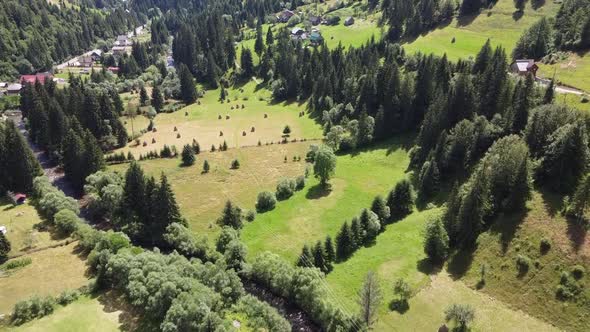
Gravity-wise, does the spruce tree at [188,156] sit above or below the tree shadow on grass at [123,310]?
above

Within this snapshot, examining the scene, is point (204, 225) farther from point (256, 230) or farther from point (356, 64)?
point (356, 64)

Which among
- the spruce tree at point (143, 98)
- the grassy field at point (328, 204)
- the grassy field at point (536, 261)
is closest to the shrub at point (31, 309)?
the grassy field at point (328, 204)

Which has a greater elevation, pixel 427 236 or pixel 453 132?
pixel 453 132

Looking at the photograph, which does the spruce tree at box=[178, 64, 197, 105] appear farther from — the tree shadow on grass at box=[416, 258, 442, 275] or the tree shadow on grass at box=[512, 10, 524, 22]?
the tree shadow on grass at box=[416, 258, 442, 275]

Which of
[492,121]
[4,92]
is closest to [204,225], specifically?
[492,121]

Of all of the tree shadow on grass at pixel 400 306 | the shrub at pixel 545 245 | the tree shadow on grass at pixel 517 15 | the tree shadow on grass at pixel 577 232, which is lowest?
the tree shadow on grass at pixel 400 306

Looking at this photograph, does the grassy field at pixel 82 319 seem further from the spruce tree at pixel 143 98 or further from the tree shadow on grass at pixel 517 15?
the tree shadow on grass at pixel 517 15
